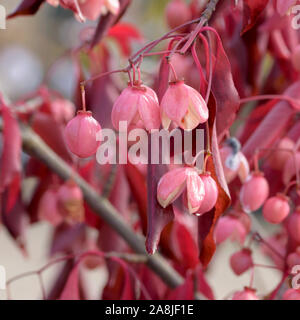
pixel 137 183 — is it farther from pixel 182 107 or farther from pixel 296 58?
pixel 182 107

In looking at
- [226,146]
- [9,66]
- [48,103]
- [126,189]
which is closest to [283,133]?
[226,146]

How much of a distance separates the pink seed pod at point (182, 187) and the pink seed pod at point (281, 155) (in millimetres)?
319

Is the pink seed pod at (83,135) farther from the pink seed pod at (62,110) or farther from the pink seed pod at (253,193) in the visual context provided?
the pink seed pod at (62,110)

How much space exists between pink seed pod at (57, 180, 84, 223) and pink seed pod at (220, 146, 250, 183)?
37 centimetres

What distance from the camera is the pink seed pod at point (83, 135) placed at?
59 centimetres

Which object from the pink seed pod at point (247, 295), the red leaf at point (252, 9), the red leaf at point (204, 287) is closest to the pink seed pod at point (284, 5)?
the red leaf at point (252, 9)

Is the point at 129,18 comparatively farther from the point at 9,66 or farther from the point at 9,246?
the point at 9,246

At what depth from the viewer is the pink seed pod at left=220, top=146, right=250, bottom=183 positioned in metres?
0.76

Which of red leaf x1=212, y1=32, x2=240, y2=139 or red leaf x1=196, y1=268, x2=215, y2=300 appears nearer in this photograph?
red leaf x1=212, y1=32, x2=240, y2=139

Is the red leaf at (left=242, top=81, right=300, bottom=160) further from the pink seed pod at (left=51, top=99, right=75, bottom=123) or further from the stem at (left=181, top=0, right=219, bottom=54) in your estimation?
the pink seed pod at (left=51, top=99, right=75, bottom=123)

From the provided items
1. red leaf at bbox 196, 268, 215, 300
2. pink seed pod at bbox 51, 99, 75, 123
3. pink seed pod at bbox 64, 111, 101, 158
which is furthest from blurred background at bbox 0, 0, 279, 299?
pink seed pod at bbox 64, 111, 101, 158

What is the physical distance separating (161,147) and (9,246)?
11.7 ft

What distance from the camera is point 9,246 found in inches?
158

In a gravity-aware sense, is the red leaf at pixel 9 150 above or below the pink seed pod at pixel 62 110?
below
